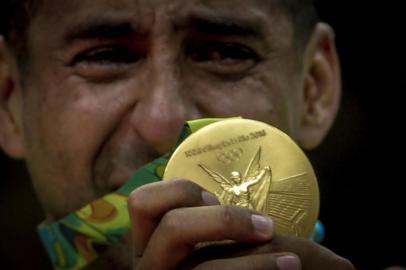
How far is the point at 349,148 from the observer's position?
226 inches

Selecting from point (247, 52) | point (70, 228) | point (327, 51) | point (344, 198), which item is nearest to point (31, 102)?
point (70, 228)

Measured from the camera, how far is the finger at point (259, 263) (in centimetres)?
188

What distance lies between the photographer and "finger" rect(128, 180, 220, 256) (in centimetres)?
192

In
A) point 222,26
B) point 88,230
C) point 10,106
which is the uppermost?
Result: point 222,26

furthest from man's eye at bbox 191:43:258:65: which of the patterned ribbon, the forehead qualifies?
the patterned ribbon

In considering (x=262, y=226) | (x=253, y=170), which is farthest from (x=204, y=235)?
(x=253, y=170)

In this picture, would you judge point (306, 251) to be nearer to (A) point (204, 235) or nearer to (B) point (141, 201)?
(A) point (204, 235)

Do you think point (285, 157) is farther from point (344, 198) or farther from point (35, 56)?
point (344, 198)

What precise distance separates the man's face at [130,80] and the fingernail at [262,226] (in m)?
0.97

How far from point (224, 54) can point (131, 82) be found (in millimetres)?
333

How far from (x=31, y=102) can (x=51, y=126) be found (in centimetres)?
17

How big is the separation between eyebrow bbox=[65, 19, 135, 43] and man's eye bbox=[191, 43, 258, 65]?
0.76 feet

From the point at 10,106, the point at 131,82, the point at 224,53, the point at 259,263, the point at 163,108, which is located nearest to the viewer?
the point at 259,263

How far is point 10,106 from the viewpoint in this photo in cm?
343
